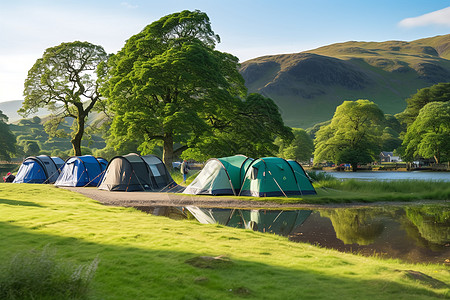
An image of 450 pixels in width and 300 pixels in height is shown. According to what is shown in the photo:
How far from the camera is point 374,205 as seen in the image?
69.2 feet

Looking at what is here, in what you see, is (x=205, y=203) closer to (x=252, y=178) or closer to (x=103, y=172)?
(x=252, y=178)

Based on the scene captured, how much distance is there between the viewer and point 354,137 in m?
74.6

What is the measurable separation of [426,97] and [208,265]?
328 ft

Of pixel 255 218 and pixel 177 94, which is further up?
pixel 177 94

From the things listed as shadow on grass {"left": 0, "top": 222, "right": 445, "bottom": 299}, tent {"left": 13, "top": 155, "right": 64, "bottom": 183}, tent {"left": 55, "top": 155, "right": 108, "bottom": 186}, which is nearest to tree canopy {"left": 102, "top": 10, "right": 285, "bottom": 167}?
tent {"left": 55, "top": 155, "right": 108, "bottom": 186}

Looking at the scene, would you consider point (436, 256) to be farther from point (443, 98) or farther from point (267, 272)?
point (443, 98)

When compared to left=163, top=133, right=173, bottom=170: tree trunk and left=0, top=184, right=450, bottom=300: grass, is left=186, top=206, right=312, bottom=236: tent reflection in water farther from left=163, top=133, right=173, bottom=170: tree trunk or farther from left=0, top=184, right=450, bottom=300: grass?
left=163, top=133, right=173, bottom=170: tree trunk

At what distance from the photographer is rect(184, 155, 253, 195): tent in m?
22.9

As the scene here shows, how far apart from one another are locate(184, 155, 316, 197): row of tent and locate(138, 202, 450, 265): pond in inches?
151

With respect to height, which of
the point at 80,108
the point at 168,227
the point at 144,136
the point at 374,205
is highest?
the point at 80,108

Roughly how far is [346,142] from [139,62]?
183ft

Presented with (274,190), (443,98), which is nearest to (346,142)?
(443,98)

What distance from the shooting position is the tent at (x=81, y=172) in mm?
29219

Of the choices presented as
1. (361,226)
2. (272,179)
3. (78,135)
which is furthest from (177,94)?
(361,226)
